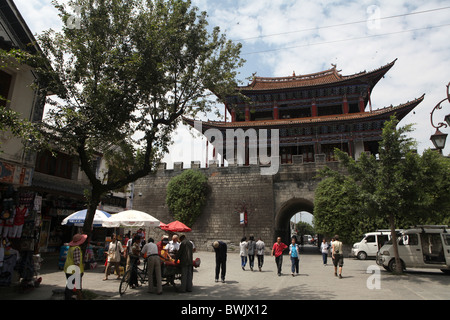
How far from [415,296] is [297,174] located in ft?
49.7

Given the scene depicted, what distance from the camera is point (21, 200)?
8617 mm

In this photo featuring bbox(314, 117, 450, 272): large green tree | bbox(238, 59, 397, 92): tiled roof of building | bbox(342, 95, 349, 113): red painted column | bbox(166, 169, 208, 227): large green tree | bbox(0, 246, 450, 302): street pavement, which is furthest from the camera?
bbox(342, 95, 349, 113): red painted column

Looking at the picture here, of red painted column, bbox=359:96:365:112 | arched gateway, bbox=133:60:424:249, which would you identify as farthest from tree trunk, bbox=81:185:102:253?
red painted column, bbox=359:96:365:112

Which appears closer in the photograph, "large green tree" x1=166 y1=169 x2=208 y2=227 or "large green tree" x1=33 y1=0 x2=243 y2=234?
"large green tree" x1=33 y1=0 x2=243 y2=234

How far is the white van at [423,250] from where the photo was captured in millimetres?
11445

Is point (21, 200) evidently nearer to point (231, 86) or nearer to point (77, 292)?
point (77, 292)

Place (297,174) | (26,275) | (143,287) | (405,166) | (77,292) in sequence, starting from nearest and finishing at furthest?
(77,292) < (26,275) < (143,287) < (405,166) < (297,174)

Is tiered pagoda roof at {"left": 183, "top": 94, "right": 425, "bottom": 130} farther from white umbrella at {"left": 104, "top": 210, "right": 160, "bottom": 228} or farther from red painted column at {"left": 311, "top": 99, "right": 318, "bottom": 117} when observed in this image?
white umbrella at {"left": 104, "top": 210, "right": 160, "bottom": 228}

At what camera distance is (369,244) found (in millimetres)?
17719

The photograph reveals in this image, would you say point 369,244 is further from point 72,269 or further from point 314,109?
point 72,269

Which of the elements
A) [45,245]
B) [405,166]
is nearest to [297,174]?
[405,166]

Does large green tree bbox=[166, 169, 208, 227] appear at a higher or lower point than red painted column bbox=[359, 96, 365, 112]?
lower

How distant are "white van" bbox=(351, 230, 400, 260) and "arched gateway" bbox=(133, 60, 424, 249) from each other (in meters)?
4.65

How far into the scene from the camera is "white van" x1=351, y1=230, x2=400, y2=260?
17500 mm
